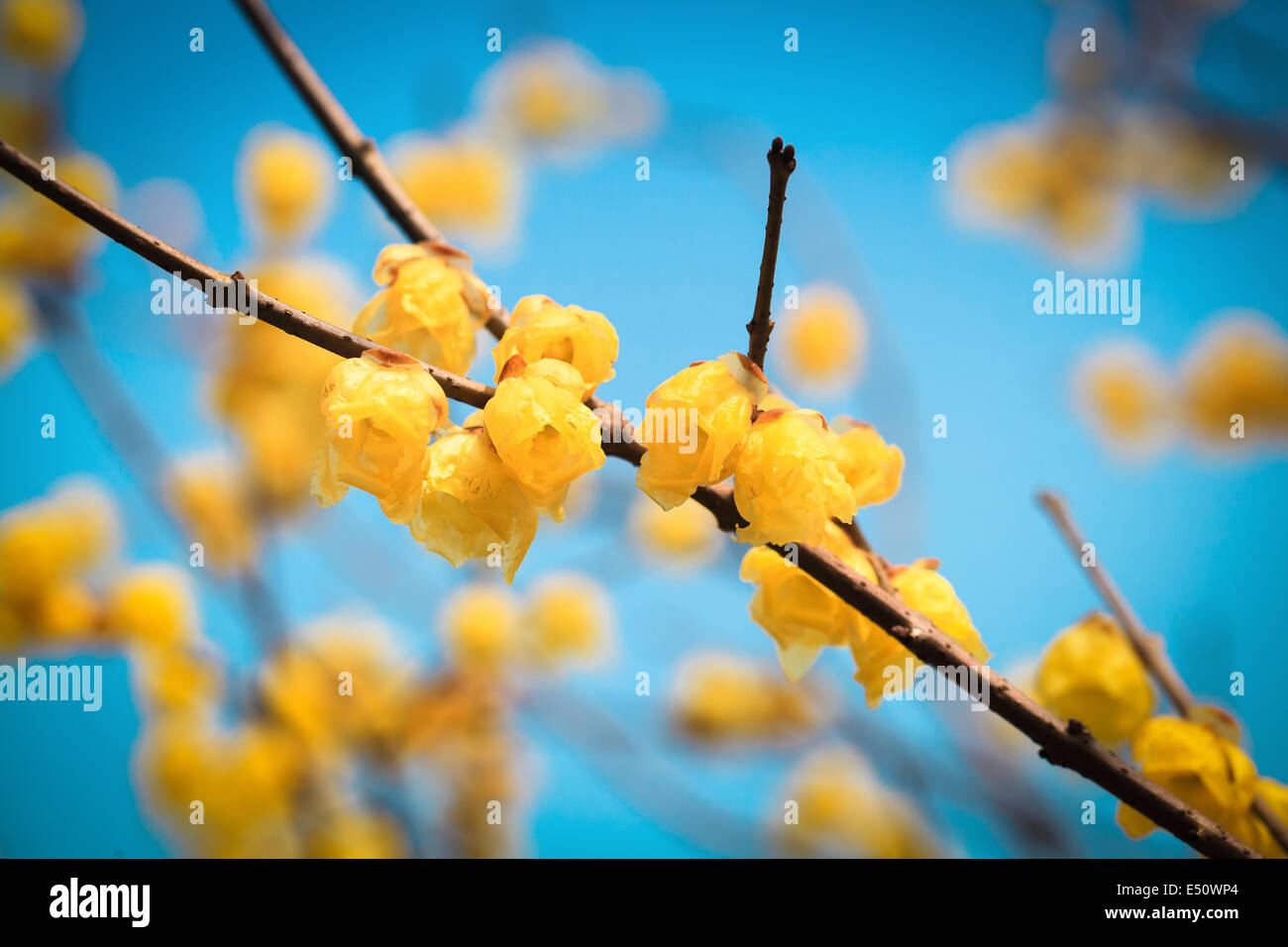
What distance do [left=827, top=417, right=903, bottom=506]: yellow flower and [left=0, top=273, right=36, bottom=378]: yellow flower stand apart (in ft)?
5.11

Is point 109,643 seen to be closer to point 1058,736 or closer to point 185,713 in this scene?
point 185,713

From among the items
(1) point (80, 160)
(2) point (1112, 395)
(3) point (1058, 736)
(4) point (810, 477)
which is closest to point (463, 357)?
(4) point (810, 477)

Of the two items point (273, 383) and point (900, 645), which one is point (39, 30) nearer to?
point (273, 383)

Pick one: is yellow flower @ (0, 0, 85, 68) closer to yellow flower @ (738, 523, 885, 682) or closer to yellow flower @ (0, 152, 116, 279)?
yellow flower @ (0, 152, 116, 279)

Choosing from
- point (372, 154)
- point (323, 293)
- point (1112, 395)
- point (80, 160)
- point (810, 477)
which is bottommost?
point (810, 477)

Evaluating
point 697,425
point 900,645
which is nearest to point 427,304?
point 697,425

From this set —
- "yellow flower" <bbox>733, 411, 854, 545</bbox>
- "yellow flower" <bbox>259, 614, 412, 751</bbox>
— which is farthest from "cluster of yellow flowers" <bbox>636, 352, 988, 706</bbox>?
"yellow flower" <bbox>259, 614, 412, 751</bbox>

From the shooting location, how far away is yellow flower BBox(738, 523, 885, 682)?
1.72 ft

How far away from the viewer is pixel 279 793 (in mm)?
1671

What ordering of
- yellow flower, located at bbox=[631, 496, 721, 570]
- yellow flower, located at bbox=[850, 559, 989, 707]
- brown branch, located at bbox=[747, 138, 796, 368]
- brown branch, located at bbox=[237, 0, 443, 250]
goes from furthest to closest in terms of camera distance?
yellow flower, located at bbox=[631, 496, 721, 570]
brown branch, located at bbox=[237, 0, 443, 250]
yellow flower, located at bbox=[850, 559, 989, 707]
brown branch, located at bbox=[747, 138, 796, 368]

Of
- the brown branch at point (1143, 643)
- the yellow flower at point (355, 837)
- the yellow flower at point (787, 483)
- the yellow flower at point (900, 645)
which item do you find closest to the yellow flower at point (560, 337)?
the yellow flower at point (787, 483)

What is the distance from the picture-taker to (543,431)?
0.40 metres

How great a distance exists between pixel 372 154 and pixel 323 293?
1.14m

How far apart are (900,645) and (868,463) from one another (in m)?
0.12
